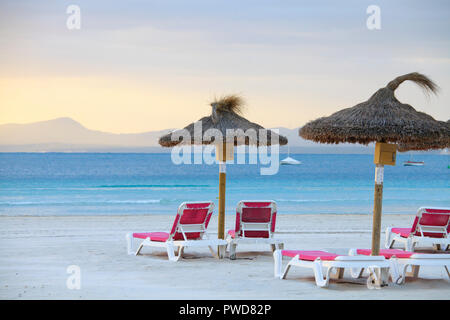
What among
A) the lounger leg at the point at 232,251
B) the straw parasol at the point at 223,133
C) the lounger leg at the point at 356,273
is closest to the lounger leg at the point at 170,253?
the straw parasol at the point at 223,133

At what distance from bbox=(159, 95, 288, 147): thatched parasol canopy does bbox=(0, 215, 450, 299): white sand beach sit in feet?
5.06

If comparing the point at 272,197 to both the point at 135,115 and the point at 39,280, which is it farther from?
the point at 39,280

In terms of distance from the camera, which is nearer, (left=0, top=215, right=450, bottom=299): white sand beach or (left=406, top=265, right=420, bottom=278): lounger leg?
(left=0, top=215, right=450, bottom=299): white sand beach

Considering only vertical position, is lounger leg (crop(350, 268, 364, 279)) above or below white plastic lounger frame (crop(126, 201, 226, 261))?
below

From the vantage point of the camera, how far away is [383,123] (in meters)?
6.36

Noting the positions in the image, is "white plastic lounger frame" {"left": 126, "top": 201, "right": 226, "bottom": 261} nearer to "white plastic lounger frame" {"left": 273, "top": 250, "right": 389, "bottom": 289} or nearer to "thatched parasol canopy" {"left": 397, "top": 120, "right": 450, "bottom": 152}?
"white plastic lounger frame" {"left": 273, "top": 250, "right": 389, "bottom": 289}

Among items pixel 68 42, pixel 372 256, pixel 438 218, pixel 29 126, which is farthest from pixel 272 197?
pixel 29 126

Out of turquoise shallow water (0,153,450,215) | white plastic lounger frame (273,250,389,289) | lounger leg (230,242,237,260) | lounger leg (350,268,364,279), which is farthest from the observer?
turquoise shallow water (0,153,450,215)

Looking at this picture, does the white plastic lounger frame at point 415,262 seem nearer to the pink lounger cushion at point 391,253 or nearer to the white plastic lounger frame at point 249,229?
the pink lounger cushion at point 391,253

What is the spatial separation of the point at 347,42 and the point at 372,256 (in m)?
14.5

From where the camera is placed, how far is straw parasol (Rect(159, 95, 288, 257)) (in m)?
8.00
